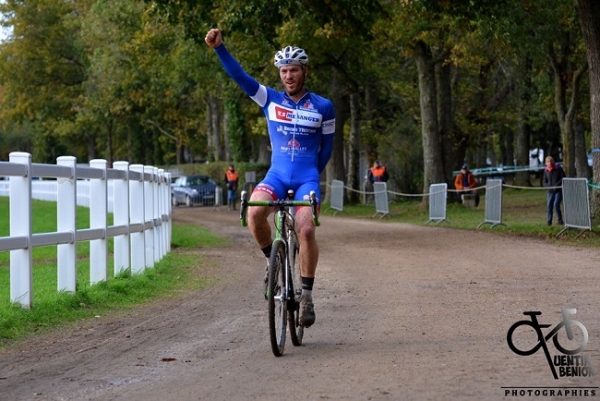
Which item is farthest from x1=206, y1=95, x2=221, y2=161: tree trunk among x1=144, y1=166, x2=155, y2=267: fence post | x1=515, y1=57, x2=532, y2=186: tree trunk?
x1=144, y1=166, x2=155, y2=267: fence post

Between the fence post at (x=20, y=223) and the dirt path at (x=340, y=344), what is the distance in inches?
27.1

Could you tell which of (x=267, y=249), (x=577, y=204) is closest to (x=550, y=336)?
(x=267, y=249)

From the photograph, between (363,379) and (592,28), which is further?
(592,28)

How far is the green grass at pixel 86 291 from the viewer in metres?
10.2

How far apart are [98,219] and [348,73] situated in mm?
31262

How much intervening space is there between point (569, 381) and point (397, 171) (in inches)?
1685

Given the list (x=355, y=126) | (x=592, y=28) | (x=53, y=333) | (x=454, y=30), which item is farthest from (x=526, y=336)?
(x=355, y=126)

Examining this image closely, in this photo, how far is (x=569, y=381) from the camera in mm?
6594

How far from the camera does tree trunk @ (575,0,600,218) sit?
22766mm

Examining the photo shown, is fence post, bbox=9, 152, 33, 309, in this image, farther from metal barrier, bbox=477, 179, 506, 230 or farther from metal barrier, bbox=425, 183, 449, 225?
metal barrier, bbox=425, 183, 449, 225

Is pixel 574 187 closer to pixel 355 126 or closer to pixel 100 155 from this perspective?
pixel 355 126

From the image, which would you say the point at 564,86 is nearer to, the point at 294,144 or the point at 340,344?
the point at 294,144

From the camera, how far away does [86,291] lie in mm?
12281

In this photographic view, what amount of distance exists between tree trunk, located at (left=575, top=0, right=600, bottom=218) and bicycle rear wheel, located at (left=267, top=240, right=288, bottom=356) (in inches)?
620
